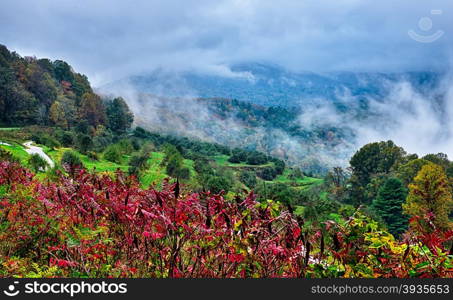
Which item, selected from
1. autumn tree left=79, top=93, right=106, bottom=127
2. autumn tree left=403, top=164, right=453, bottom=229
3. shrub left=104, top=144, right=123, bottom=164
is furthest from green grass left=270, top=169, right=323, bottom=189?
autumn tree left=403, top=164, right=453, bottom=229

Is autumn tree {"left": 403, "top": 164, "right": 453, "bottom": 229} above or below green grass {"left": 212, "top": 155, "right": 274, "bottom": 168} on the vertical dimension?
below

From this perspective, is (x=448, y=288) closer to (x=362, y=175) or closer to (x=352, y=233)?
(x=352, y=233)

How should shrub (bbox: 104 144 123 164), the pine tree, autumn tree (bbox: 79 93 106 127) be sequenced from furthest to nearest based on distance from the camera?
1. autumn tree (bbox: 79 93 106 127)
2. shrub (bbox: 104 144 123 164)
3. the pine tree

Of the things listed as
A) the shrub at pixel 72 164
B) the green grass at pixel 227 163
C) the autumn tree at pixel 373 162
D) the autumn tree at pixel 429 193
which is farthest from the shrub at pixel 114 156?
the green grass at pixel 227 163

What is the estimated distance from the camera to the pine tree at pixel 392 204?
37.6 meters

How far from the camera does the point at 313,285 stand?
10.2 feet

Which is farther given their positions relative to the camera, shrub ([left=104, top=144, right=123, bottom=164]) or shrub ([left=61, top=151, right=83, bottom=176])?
shrub ([left=104, top=144, right=123, bottom=164])

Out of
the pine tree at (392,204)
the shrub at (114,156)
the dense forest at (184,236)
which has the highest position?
the shrub at (114,156)

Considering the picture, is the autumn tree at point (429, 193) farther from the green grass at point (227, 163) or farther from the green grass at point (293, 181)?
the green grass at point (227, 163)

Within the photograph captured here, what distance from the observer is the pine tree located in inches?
1481

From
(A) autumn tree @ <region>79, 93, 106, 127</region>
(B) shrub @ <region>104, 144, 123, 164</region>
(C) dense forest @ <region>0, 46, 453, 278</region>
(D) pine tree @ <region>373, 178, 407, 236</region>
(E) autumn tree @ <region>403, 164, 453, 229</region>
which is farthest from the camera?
(A) autumn tree @ <region>79, 93, 106, 127</region>

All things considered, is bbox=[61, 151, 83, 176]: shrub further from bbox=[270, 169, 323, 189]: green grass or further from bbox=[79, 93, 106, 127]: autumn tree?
bbox=[79, 93, 106, 127]: autumn tree

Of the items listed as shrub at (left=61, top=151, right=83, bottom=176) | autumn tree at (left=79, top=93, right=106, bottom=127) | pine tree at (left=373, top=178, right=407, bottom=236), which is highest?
autumn tree at (left=79, top=93, right=106, bottom=127)

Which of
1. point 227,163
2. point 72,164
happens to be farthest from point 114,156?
point 227,163
